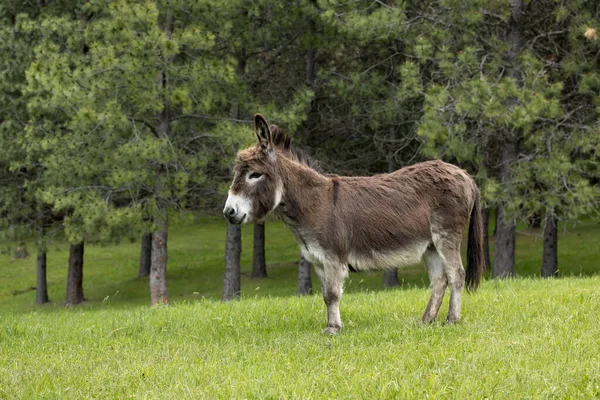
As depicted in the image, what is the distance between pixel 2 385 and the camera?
590 cm


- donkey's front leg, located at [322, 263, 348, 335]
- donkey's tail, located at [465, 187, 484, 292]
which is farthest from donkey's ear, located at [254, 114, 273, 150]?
donkey's tail, located at [465, 187, 484, 292]

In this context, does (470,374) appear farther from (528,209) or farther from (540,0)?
(540,0)

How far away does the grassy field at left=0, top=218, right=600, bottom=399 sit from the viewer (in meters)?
5.31

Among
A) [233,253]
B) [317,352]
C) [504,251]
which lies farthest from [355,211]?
[233,253]

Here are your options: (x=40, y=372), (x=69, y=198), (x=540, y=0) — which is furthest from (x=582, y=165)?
(x=40, y=372)

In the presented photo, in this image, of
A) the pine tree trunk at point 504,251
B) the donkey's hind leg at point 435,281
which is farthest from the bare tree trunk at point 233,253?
the donkey's hind leg at point 435,281

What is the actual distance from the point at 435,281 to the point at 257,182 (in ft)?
8.24

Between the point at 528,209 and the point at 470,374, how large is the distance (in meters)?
12.8

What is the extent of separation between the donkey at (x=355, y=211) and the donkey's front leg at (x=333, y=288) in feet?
0.04

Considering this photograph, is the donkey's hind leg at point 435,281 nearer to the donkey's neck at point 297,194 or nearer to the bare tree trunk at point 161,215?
the donkey's neck at point 297,194

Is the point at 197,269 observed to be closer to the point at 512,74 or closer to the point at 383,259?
the point at 512,74

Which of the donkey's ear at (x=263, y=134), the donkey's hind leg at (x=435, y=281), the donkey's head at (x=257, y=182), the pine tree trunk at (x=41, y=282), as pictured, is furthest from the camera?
the pine tree trunk at (x=41, y=282)

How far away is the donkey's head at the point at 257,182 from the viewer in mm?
7352

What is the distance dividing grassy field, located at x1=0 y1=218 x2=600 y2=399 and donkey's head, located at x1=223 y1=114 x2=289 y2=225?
4.69ft
